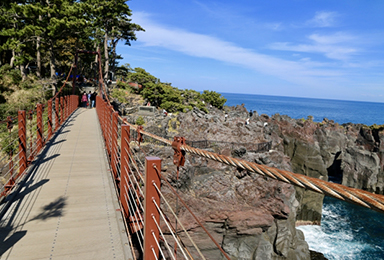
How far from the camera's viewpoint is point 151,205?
2365mm

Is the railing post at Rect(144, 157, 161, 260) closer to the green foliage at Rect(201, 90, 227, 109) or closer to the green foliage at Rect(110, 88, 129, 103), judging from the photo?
the green foliage at Rect(110, 88, 129, 103)

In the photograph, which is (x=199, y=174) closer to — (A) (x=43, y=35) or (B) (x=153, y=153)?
(B) (x=153, y=153)

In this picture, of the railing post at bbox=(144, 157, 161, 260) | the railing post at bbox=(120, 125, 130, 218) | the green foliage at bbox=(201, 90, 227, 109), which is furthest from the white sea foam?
the green foliage at bbox=(201, 90, 227, 109)

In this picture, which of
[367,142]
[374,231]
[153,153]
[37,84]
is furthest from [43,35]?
[367,142]

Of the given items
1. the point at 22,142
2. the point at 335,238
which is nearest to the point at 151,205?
the point at 22,142

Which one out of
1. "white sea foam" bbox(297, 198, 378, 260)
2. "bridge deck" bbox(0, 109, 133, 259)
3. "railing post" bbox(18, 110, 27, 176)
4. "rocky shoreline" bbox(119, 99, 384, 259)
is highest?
"railing post" bbox(18, 110, 27, 176)

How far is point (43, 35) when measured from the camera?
17906mm

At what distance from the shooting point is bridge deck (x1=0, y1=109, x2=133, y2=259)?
3.15m

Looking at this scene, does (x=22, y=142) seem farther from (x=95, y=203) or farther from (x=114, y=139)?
(x=95, y=203)

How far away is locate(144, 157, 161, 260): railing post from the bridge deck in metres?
0.86

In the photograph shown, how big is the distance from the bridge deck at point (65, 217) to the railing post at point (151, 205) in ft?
2.81

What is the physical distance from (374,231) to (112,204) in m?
23.1

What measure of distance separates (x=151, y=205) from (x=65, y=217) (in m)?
2.44

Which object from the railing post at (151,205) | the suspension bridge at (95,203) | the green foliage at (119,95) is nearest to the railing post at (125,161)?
the suspension bridge at (95,203)
